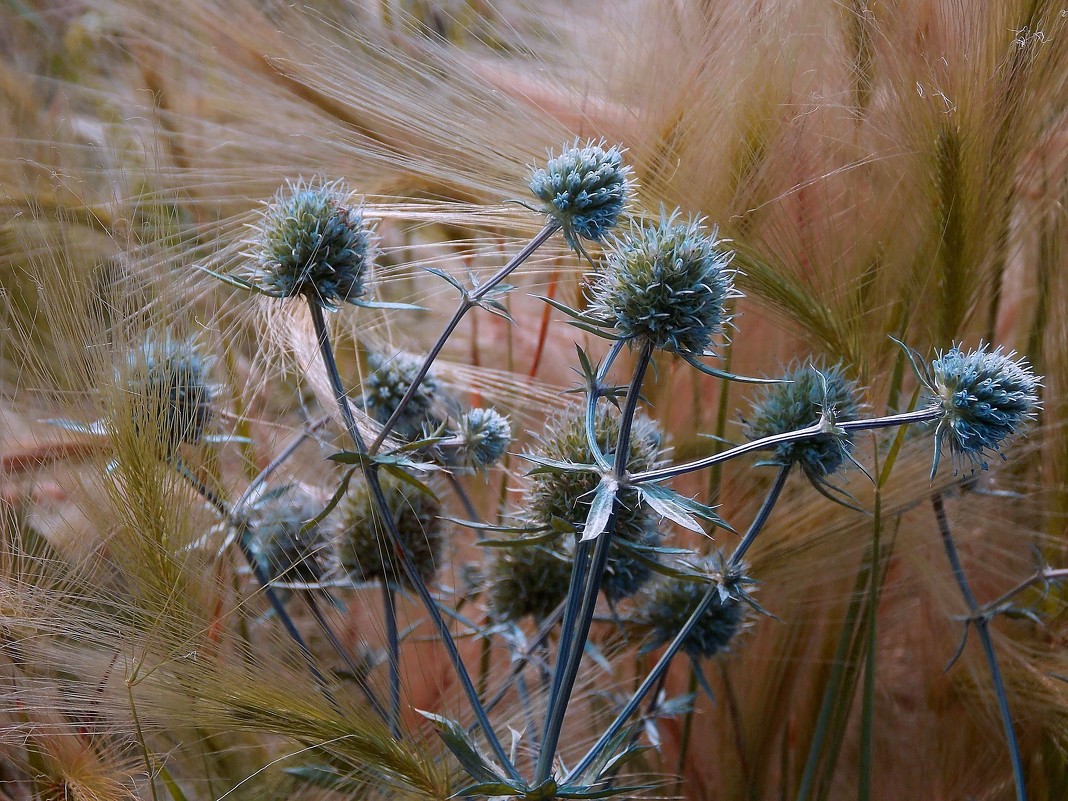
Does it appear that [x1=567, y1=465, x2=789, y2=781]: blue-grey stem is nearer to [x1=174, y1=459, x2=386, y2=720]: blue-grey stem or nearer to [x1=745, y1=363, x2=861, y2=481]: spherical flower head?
Result: [x1=745, y1=363, x2=861, y2=481]: spherical flower head

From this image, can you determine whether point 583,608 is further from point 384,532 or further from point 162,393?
point 162,393

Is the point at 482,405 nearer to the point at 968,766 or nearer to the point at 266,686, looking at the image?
the point at 266,686

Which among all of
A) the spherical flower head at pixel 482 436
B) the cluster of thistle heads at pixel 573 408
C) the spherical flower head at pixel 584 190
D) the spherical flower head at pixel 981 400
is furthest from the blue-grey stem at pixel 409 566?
the spherical flower head at pixel 981 400

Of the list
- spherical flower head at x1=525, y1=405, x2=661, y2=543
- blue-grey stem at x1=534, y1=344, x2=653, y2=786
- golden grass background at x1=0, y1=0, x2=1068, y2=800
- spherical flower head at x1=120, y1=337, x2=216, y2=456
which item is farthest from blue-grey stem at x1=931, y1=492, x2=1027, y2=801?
spherical flower head at x1=120, y1=337, x2=216, y2=456

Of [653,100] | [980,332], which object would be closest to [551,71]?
[653,100]

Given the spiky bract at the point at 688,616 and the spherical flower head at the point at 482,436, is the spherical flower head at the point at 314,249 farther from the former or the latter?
the spiky bract at the point at 688,616
